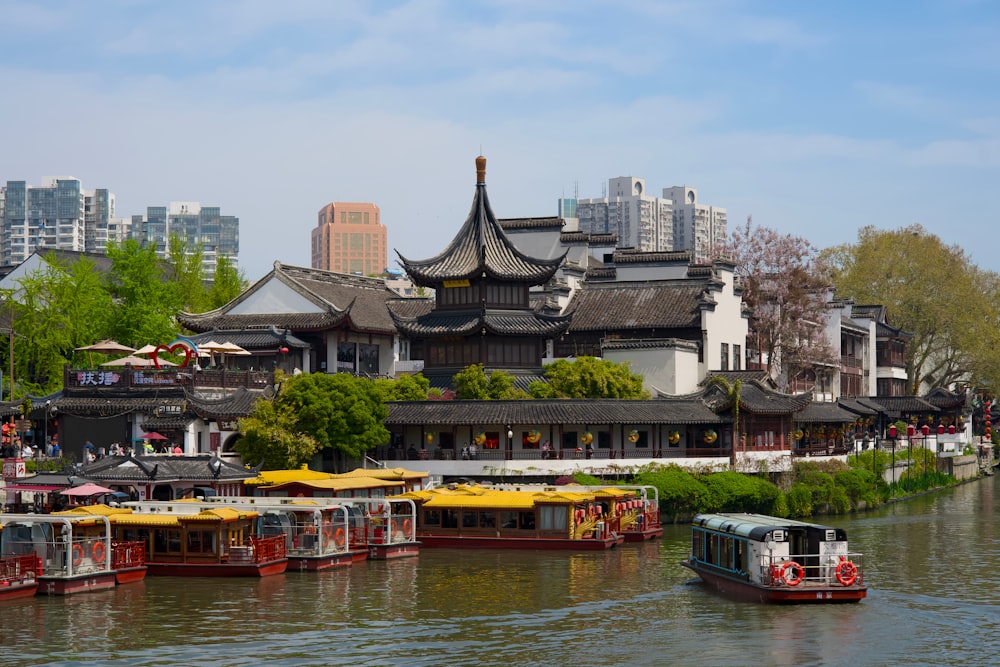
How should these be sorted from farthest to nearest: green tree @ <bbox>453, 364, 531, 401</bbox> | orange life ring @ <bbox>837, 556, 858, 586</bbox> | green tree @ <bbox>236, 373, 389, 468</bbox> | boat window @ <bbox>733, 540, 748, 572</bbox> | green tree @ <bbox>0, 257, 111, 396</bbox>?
1. green tree @ <bbox>0, 257, 111, 396</bbox>
2. green tree @ <bbox>453, 364, 531, 401</bbox>
3. green tree @ <bbox>236, 373, 389, 468</bbox>
4. boat window @ <bbox>733, 540, 748, 572</bbox>
5. orange life ring @ <bbox>837, 556, 858, 586</bbox>

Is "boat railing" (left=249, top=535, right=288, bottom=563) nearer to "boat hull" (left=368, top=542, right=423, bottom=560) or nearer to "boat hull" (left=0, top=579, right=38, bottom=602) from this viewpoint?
"boat hull" (left=368, top=542, right=423, bottom=560)

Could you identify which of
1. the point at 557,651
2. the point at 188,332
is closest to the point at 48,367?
the point at 188,332

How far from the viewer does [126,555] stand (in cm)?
4631

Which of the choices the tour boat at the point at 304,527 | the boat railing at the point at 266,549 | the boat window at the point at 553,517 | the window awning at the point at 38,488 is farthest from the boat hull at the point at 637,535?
the window awning at the point at 38,488

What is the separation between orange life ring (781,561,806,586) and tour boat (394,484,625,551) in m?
15.0

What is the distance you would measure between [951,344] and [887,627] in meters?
89.8

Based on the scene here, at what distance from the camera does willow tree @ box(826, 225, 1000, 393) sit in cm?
12019

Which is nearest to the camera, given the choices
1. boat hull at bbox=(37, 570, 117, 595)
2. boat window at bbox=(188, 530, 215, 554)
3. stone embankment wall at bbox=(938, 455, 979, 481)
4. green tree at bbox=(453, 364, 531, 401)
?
boat hull at bbox=(37, 570, 117, 595)

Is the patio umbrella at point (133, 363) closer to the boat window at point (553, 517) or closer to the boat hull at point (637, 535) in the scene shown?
the boat window at point (553, 517)

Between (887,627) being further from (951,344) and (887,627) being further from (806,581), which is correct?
(951,344)

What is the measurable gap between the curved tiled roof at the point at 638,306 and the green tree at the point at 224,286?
2764 centimetres

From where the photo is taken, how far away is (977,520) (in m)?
70.2

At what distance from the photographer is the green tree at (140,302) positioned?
90.6 m

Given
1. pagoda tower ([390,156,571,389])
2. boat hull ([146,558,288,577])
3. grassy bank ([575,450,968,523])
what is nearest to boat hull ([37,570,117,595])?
boat hull ([146,558,288,577])
